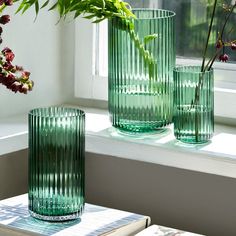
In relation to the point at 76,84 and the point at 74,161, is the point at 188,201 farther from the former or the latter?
the point at 76,84

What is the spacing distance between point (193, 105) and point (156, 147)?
133 mm

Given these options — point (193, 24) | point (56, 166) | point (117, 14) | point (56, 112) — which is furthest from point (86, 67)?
point (56, 166)

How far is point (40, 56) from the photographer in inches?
86.6

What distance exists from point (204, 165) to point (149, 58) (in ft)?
0.93

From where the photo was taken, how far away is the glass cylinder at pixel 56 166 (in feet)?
5.39

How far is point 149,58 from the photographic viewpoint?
188 cm

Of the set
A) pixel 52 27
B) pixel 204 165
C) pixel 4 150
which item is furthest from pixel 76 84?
pixel 204 165

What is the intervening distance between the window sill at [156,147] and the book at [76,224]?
19 cm

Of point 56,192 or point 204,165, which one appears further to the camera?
point 204,165

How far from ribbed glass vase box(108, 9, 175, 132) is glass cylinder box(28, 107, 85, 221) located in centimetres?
29

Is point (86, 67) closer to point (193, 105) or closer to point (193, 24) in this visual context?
point (193, 24)

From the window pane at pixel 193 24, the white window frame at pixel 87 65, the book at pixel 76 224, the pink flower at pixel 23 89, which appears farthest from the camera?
the white window frame at pixel 87 65

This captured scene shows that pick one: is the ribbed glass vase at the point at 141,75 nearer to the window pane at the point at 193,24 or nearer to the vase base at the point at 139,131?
the vase base at the point at 139,131

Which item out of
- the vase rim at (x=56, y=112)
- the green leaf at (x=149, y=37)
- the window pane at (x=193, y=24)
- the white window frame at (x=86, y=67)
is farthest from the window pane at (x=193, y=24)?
the vase rim at (x=56, y=112)
